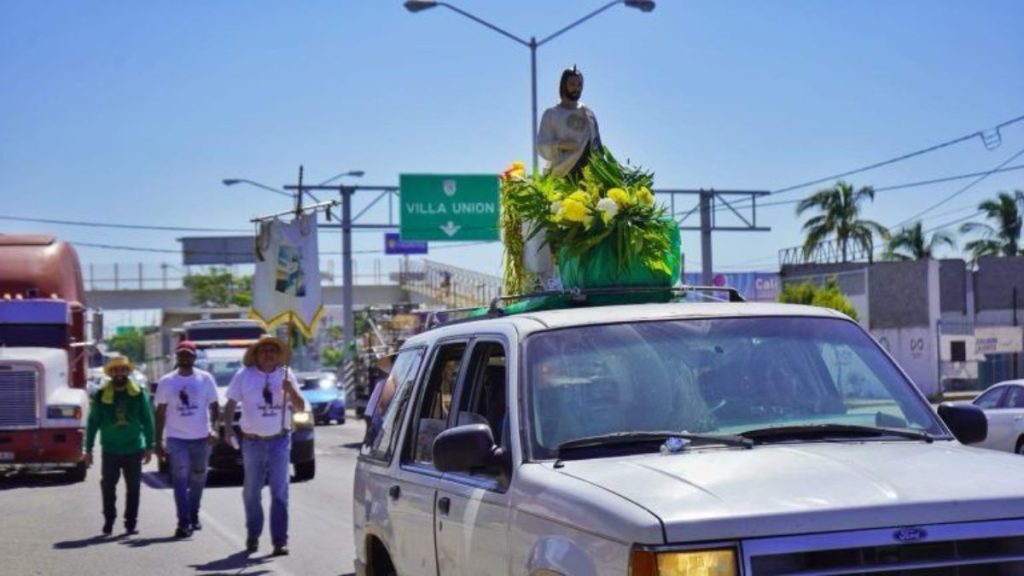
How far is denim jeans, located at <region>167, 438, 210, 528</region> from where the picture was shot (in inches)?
543

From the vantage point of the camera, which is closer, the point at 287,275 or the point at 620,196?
the point at 620,196

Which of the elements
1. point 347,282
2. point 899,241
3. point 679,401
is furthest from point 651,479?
point 899,241

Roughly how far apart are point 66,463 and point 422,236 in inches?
764

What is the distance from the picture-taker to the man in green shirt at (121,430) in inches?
553

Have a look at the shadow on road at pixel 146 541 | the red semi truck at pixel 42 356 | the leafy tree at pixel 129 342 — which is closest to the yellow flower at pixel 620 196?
the shadow on road at pixel 146 541

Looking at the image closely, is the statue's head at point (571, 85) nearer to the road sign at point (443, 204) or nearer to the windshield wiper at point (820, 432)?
the windshield wiper at point (820, 432)

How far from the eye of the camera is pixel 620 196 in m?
6.98

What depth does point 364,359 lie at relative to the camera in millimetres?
41906

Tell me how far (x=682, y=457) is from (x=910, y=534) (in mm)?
933

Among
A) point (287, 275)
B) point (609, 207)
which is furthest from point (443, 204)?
point (609, 207)

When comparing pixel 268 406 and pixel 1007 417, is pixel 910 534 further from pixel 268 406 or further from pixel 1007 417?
pixel 1007 417

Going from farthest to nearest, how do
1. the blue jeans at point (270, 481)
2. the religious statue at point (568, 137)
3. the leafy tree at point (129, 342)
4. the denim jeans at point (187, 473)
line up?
the leafy tree at point (129, 342)
the denim jeans at point (187, 473)
the blue jeans at point (270, 481)
the religious statue at point (568, 137)

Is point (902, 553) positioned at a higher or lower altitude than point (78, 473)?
higher

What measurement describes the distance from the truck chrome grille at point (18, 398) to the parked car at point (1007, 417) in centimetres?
1378
